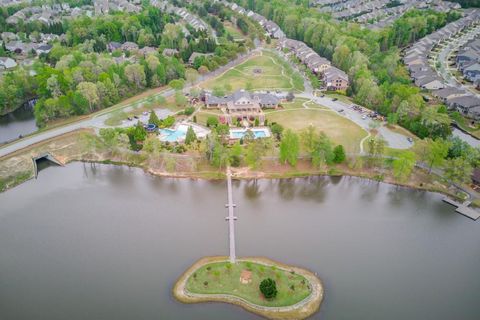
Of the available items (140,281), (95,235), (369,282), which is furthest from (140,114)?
(369,282)

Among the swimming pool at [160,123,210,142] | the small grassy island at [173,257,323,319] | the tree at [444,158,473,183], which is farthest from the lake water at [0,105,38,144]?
the tree at [444,158,473,183]

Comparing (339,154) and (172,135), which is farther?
(172,135)

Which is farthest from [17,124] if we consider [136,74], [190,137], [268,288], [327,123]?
[268,288]

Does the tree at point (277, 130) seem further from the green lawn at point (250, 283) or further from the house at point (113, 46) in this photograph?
the house at point (113, 46)

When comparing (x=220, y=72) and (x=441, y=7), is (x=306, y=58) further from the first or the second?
(x=441, y=7)

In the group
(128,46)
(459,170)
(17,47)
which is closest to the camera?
(459,170)

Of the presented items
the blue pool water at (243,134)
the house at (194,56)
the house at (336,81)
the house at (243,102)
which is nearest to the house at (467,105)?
the house at (336,81)

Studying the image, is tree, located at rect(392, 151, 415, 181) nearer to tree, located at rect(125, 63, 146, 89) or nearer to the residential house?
tree, located at rect(125, 63, 146, 89)

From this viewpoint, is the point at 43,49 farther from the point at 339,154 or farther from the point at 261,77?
the point at 339,154
